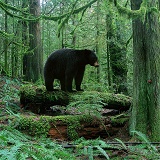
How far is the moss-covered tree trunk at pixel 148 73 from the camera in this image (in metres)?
5.90

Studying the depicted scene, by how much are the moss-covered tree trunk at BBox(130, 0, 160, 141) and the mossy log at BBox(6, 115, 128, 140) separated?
88cm

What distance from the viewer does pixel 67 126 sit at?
6.38m

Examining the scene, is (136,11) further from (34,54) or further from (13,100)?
(34,54)

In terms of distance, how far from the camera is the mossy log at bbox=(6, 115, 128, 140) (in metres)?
5.93

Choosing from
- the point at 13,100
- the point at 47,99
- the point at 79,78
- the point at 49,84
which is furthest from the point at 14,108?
the point at 79,78

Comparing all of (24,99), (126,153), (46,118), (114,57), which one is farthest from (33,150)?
(114,57)

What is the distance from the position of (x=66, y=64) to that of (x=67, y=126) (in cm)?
307

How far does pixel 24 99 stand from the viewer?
7.88 m

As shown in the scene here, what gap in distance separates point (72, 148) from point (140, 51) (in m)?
3.04

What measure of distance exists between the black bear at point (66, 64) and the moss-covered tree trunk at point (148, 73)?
308cm

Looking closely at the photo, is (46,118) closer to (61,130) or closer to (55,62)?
(61,130)

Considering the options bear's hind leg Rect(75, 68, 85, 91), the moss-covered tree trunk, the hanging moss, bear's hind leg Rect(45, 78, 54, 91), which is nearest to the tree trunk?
bear's hind leg Rect(75, 68, 85, 91)

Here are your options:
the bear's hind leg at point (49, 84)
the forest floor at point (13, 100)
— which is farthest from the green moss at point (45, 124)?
the bear's hind leg at point (49, 84)

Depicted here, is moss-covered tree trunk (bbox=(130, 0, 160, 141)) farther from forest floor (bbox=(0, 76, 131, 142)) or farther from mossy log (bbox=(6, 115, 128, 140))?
mossy log (bbox=(6, 115, 128, 140))
